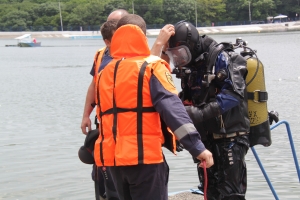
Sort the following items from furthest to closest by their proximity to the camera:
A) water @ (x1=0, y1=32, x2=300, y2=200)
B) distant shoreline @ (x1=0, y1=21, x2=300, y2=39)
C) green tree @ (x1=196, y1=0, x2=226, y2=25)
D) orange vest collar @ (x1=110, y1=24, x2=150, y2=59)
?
green tree @ (x1=196, y1=0, x2=226, y2=25)
distant shoreline @ (x1=0, y1=21, x2=300, y2=39)
water @ (x1=0, y1=32, x2=300, y2=200)
orange vest collar @ (x1=110, y1=24, x2=150, y2=59)

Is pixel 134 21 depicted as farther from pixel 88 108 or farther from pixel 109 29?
pixel 88 108

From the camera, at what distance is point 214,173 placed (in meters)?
4.48

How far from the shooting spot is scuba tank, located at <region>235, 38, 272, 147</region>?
14.6ft

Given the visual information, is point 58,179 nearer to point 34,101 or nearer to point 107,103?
point 107,103

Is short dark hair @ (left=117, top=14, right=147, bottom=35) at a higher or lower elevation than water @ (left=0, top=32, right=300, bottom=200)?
higher

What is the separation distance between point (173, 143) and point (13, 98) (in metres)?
15.3

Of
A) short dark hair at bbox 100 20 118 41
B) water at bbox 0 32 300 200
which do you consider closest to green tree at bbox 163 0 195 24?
water at bbox 0 32 300 200

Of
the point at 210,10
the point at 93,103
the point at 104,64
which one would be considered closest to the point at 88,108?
the point at 93,103

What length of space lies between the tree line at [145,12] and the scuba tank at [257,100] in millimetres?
101085

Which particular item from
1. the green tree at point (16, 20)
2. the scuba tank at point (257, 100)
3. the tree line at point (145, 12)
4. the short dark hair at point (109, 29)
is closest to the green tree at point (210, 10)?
the tree line at point (145, 12)

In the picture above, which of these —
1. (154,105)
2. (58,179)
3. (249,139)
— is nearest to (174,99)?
(154,105)

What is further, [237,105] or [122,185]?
[237,105]

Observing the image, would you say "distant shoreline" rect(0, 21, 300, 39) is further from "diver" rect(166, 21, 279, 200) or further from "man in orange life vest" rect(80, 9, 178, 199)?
"diver" rect(166, 21, 279, 200)

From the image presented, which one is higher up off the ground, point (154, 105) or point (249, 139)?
point (154, 105)
